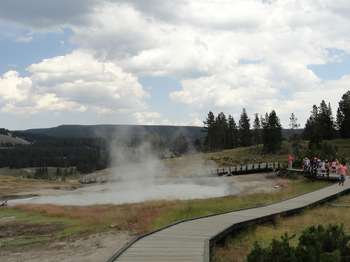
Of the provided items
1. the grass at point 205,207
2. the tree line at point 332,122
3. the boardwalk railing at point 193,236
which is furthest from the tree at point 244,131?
the boardwalk railing at point 193,236

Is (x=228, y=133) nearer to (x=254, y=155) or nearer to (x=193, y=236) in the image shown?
(x=254, y=155)

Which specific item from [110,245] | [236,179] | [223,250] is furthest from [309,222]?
[236,179]

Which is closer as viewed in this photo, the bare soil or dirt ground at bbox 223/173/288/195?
the bare soil

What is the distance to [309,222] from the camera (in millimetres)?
22625

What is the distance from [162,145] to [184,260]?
161 m

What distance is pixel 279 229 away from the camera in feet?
69.1

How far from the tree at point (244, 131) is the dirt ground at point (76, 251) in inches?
4984

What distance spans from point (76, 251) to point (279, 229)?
331 inches

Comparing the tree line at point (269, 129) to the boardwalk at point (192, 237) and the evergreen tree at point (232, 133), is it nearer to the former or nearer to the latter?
the evergreen tree at point (232, 133)

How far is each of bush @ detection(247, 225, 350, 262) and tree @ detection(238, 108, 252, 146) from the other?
13692 centimetres

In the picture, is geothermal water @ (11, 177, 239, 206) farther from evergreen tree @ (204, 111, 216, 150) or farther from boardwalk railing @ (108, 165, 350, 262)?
evergreen tree @ (204, 111, 216, 150)

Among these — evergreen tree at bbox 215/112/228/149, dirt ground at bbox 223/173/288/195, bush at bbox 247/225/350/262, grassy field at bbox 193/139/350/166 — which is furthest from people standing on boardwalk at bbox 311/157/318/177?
evergreen tree at bbox 215/112/228/149

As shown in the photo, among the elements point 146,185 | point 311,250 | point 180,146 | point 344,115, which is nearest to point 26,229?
point 311,250

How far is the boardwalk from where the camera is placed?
46.4 feet
